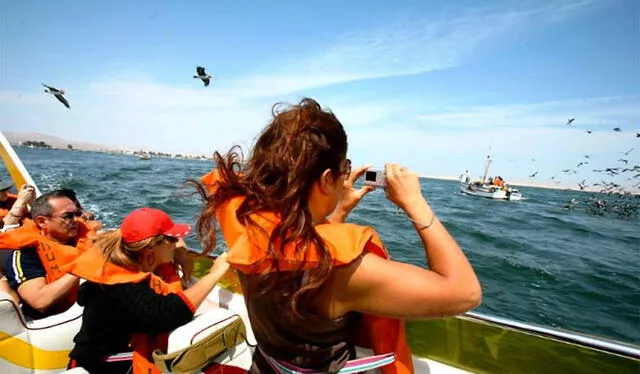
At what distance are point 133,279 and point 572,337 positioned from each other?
224 centimetres

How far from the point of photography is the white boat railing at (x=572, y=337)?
63.3 inches

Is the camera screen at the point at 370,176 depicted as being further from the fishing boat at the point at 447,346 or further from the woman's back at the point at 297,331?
the fishing boat at the point at 447,346

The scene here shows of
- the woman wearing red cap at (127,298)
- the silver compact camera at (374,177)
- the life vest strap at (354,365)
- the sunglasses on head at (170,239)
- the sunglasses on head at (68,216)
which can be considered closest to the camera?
the life vest strap at (354,365)

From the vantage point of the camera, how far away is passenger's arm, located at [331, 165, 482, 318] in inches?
36.0

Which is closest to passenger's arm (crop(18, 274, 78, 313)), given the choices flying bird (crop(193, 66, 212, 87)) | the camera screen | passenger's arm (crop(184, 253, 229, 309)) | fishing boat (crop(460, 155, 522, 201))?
passenger's arm (crop(184, 253, 229, 309))

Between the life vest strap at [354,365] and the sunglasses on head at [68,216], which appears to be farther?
the sunglasses on head at [68,216]

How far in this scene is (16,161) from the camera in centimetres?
580

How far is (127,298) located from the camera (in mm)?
1750

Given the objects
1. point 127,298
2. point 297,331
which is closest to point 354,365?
point 297,331

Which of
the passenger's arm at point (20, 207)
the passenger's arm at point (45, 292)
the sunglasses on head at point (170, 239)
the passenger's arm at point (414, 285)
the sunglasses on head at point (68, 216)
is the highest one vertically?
the passenger's arm at point (414, 285)

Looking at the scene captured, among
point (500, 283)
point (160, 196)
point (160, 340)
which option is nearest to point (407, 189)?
point (160, 340)

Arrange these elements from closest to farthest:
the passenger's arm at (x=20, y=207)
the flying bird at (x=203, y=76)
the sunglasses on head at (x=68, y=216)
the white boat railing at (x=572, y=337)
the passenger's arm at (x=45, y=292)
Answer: the white boat railing at (x=572, y=337), the passenger's arm at (x=45, y=292), the sunglasses on head at (x=68, y=216), the passenger's arm at (x=20, y=207), the flying bird at (x=203, y=76)

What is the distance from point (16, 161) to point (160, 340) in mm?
5923

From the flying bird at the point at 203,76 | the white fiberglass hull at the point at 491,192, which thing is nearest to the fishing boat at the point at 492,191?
the white fiberglass hull at the point at 491,192
